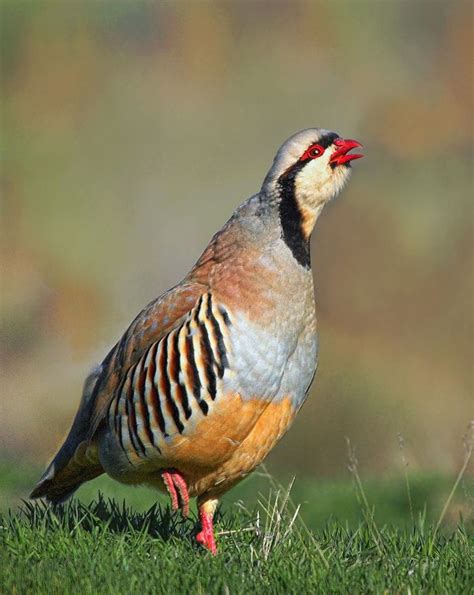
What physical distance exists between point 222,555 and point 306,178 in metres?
1.56

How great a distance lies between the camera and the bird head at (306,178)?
515 centimetres

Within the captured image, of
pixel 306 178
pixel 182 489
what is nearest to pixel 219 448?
pixel 182 489

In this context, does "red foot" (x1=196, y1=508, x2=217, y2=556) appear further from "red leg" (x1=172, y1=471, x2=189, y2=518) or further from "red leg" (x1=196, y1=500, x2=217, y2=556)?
"red leg" (x1=172, y1=471, x2=189, y2=518)

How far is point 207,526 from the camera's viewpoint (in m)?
5.16

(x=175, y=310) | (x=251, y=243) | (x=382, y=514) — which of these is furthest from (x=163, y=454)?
(x=382, y=514)

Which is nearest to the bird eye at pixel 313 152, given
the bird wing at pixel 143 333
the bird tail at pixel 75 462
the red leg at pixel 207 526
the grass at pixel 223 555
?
the bird wing at pixel 143 333

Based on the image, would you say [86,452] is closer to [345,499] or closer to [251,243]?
[251,243]

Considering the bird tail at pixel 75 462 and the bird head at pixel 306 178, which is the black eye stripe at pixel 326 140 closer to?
the bird head at pixel 306 178

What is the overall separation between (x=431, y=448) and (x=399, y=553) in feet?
12.2

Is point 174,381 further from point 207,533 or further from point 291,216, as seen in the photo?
point 291,216

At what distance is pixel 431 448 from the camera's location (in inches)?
330

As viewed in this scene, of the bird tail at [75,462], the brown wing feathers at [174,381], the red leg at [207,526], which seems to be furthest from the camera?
the bird tail at [75,462]

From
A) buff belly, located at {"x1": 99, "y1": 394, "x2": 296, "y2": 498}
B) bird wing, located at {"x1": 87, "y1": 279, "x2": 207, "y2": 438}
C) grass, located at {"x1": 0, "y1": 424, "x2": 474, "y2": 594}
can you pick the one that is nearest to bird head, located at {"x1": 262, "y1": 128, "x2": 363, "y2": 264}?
bird wing, located at {"x1": 87, "y1": 279, "x2": 207, "y2": 438}

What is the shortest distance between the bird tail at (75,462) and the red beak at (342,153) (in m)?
1.47
